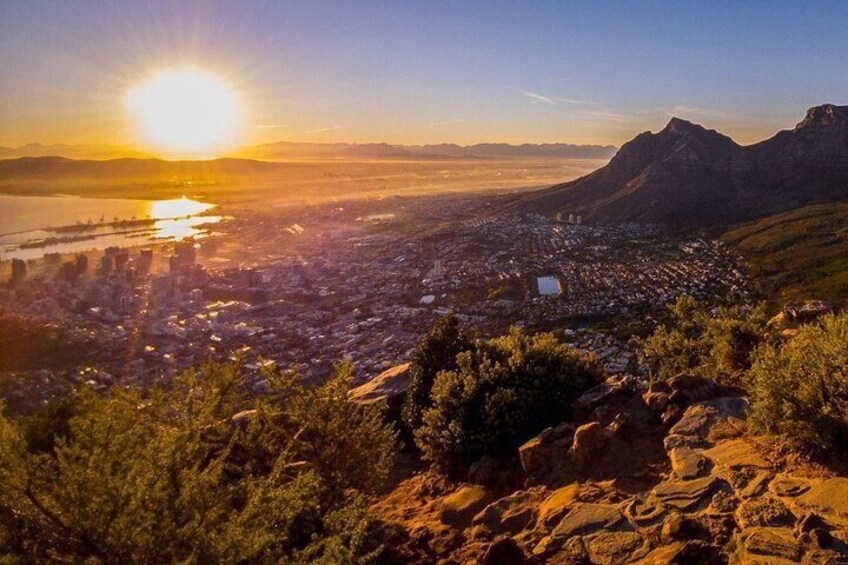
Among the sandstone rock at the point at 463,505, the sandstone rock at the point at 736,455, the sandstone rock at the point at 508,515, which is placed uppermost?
the sandstone rock at the point at 736,455

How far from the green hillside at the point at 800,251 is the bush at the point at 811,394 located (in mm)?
48207

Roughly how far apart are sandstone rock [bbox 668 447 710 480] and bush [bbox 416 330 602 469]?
134 inches

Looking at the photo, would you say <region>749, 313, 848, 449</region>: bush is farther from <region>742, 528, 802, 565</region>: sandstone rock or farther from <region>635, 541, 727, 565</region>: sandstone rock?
<region>635, 541, 727, 565</region>: sandstone rock

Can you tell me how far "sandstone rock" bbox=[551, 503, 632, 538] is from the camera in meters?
7.31

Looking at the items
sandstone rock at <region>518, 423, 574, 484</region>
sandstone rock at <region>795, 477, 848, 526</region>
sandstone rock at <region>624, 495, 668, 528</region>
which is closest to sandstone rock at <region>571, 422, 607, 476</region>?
sandstone rock at <region>518, 423, 574, 484</region>

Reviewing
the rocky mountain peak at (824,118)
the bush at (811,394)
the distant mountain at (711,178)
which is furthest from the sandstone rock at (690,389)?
the rocky mountain peak at (824,118)

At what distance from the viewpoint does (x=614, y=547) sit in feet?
22.4

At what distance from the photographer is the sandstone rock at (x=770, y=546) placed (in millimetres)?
5758

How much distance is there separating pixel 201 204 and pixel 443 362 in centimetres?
15500

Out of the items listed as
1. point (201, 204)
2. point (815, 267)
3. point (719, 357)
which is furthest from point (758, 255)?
point (201, 204)

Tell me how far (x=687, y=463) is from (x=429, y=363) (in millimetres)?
7547

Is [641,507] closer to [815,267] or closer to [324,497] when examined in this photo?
[324,497]

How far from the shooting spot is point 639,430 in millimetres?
10578

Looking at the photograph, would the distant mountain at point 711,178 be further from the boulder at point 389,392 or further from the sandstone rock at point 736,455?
the sandstone rock at point 736,455
